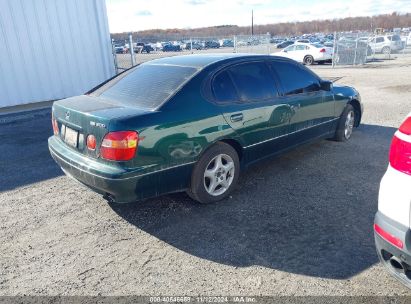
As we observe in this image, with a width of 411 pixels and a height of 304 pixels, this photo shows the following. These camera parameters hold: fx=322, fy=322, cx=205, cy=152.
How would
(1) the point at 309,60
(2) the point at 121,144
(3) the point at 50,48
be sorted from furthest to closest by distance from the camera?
(1) the point at 309,60 → (3) the point at 50,48 → (2) the point at 121,144

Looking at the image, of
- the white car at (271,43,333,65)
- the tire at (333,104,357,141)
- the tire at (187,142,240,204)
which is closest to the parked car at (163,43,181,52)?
the white car at (271,43,333,65)

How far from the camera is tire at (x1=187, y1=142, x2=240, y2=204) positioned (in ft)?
11.0

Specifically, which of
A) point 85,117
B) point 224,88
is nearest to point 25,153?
point 85,117

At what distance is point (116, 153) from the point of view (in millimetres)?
2818

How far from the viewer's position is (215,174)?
3.52m

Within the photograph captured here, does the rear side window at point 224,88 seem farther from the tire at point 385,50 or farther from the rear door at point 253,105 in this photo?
the tire at point 385,50

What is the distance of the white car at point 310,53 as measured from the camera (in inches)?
797

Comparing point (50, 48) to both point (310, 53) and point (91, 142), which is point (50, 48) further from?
point (310, 53)

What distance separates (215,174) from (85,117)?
1447 millimetres

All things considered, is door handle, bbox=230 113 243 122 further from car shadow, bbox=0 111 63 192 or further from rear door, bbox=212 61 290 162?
car shadow, bbox=0 111 63 192

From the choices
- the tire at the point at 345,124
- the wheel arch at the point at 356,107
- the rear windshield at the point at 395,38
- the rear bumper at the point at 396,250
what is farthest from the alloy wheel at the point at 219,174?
the rear windshield at the point at 395,38

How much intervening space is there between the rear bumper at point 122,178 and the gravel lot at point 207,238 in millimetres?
399

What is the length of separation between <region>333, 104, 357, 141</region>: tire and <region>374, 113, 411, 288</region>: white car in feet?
11.3

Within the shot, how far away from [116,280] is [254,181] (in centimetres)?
219
